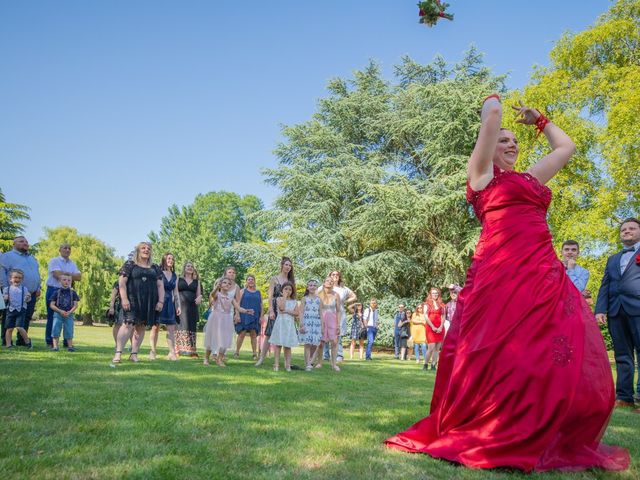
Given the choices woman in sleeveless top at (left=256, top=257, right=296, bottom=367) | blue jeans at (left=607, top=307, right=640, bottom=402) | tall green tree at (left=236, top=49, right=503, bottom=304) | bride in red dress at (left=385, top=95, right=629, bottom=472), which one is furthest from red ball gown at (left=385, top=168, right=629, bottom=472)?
tall green tree at (left=236, top=49, right=503, bottom=304)

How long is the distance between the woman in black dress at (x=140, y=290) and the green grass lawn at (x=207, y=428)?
1.69 meters

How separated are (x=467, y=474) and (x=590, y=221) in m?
17.4

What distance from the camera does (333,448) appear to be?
404 centimetres

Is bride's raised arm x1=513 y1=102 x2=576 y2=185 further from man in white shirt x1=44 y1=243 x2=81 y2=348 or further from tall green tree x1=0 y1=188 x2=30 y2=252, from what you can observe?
tall green tree x1=0 y1=188 x2=30 y2=252

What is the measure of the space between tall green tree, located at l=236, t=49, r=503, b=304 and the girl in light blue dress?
14.8 meters

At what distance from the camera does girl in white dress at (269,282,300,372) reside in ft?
35.4

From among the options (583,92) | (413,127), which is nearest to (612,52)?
(583,92)

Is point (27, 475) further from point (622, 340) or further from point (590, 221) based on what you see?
point (590, 221)

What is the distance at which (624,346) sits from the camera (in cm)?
768

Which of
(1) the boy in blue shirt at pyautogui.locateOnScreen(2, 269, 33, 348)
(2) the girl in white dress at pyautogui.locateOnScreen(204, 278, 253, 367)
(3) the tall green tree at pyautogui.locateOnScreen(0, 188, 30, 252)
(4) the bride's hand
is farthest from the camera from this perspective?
(3) the tall green tree at pyautogui.locateOnScreen(0, 188, 30, 252)

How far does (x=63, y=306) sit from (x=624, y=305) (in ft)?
36.4

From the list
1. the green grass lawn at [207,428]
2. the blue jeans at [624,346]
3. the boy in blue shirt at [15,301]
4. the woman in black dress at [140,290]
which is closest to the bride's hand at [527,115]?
the green grass lawn at [207,428]

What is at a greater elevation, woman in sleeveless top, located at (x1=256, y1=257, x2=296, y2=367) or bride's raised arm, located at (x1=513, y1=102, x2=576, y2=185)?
bride's raised arm, located at (x1=513, y1=102, x2=576, y2=185)

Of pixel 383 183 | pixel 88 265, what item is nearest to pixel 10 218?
pixel 88 265
